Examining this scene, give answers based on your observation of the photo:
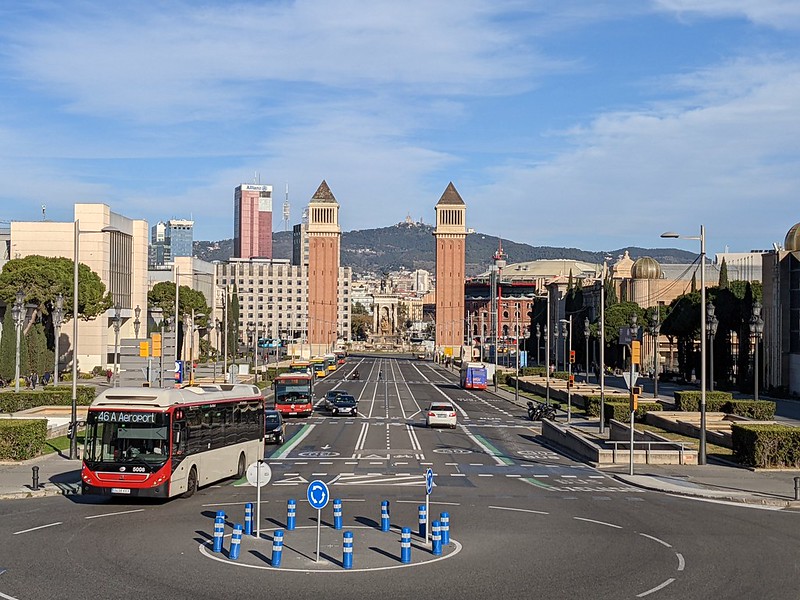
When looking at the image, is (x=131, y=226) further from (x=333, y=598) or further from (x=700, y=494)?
(x=333, y=598)

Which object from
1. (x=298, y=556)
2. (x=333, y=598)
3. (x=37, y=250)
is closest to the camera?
(x=333, y=598)

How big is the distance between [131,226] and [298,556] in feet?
350

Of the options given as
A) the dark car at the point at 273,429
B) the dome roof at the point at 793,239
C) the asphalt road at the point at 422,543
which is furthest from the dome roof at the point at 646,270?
the asphalt road at the point at 422,543

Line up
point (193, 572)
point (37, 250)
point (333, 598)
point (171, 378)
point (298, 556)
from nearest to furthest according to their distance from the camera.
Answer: point (333, 598)
point (193, 572)
point (298, 556)
point (171, 378)
point (37, 250)

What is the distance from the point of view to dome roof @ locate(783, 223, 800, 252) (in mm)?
78188

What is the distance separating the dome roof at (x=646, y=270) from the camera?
135875 mm

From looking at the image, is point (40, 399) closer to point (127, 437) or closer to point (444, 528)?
point (127, 437)

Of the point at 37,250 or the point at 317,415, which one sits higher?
the point at 37,250

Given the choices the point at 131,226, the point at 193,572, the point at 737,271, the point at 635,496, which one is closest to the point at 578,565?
the point at 193,572

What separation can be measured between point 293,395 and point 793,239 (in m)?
41.4

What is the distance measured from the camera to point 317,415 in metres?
64.4

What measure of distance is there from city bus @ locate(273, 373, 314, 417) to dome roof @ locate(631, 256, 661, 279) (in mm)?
83684

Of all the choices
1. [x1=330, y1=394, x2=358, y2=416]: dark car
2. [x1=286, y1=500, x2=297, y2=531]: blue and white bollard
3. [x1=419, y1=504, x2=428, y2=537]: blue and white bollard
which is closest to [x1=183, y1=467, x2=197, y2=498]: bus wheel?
[x1=286, y1=500, x2=297, y2=531]: blue and white bollard

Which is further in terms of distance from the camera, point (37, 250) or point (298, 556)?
point (37, 250)
